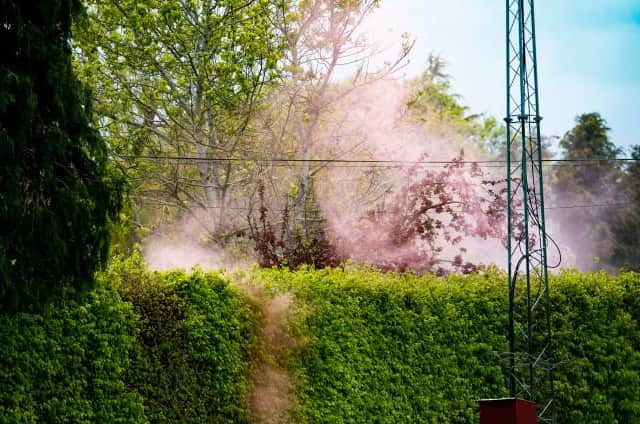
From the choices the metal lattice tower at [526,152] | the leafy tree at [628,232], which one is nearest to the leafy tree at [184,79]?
the metal lattice tower at [526,152]

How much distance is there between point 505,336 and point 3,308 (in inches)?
292

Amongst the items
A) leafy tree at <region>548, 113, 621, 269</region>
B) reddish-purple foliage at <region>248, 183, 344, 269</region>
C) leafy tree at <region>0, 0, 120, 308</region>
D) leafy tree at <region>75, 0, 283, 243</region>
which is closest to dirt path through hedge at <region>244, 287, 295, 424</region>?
leafy tree at <region>0, 0, 120, 308</region>

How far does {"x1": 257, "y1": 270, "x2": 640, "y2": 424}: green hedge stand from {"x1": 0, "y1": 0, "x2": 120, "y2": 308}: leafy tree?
3.62 metres

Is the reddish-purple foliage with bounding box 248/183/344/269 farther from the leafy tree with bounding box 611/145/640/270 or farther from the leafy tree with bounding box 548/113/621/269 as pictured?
the leafy tree with bounding box 611/145/640/270

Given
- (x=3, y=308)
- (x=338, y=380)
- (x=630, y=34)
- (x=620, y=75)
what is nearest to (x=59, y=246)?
(x=3, y=308)

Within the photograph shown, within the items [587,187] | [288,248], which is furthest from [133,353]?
[587,187]

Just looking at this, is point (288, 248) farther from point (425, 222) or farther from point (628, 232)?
point (628, 232)

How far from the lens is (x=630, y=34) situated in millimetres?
81750

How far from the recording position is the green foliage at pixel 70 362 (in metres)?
8.20

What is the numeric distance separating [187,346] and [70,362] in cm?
154

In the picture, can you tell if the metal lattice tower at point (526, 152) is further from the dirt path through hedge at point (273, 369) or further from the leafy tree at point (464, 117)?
the leafy tree at point (464, 117)

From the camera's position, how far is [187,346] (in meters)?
10.0

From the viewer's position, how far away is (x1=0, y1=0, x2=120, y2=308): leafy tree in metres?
7.34

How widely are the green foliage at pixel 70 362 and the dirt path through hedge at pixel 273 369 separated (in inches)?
67.4
